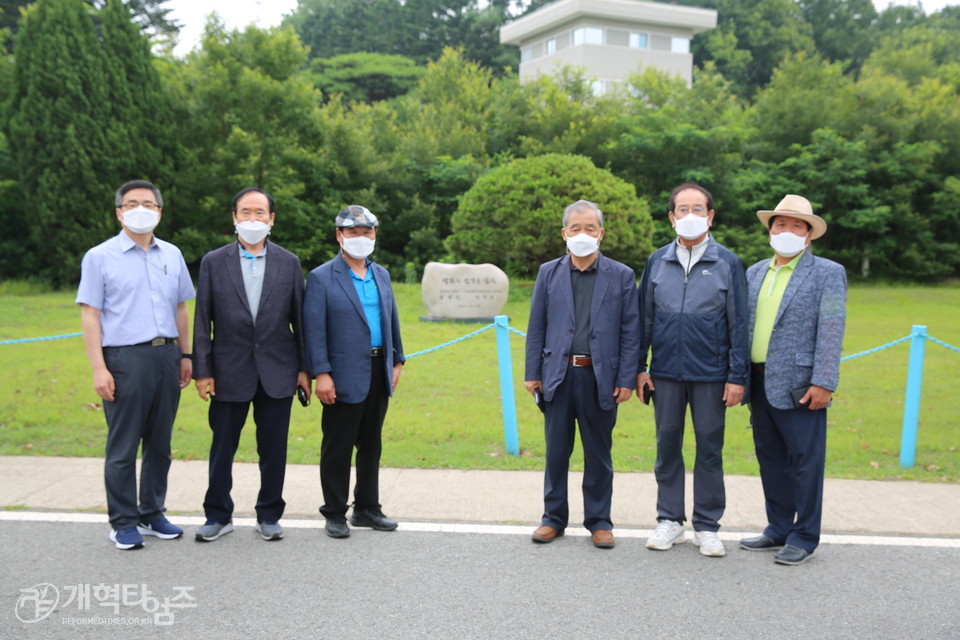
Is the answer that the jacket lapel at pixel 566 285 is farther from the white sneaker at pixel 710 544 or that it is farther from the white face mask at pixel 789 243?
the white sneaker at pixel 710 544

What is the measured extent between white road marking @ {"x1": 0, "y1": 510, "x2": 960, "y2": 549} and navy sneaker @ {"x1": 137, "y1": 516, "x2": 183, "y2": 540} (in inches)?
10.0

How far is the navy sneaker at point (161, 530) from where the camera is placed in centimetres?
495

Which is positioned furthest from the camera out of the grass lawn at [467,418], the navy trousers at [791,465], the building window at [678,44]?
the building window at [678,44]

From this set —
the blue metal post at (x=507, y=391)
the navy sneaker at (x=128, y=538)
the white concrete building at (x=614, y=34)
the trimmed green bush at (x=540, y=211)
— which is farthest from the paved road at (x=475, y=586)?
the white concrete building at (x=614, y=34)

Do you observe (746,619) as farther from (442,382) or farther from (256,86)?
(256,86)

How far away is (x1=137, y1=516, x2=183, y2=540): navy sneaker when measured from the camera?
16.3 feet

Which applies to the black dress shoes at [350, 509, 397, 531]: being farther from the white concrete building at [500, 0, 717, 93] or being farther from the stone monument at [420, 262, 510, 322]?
the white concrete building at [500, 0, 717, 93]

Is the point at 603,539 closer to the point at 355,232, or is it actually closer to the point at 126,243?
Answer: the point at 355,232

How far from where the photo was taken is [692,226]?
15.8 ft

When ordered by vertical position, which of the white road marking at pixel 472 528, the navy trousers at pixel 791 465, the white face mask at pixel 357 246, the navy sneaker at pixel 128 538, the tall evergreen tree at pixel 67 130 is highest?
the tall evergreen tree at pixel 67 130

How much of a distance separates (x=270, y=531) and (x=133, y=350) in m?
1.31

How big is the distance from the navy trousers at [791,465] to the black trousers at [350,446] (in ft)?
7.37

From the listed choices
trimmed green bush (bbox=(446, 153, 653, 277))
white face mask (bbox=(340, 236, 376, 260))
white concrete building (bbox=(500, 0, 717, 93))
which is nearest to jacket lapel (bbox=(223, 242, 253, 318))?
white face mask (bbox=(340, 236, 376, 260))

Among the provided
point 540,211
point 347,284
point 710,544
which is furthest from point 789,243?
point 540,211
